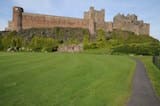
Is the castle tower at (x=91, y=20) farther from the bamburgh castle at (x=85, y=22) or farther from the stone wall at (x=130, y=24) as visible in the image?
the stone wall at (x=130, y=24)

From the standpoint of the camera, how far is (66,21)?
373 ft

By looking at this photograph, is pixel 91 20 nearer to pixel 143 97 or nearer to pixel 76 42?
pixel 76 42

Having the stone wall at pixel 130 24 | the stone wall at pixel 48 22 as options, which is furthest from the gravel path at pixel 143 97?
the stone wall at pixel 130 24

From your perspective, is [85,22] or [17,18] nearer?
[17,18]

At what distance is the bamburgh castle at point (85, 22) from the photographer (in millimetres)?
105688

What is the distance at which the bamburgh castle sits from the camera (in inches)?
4161

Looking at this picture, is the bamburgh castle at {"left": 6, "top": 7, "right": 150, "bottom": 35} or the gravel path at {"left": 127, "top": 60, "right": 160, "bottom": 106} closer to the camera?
the gravel path at {"left": 127, "top": 60, "right": 160, "bottom": 106}

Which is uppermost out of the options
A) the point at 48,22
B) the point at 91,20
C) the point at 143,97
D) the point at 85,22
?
the point at 91,20

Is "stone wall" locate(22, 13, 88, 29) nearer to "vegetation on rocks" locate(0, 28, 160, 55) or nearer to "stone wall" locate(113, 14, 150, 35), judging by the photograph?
"vegetation on rocks" locate(0, 28, 160, 55)

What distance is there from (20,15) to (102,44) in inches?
1509

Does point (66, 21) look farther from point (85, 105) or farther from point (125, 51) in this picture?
point (85, 105)

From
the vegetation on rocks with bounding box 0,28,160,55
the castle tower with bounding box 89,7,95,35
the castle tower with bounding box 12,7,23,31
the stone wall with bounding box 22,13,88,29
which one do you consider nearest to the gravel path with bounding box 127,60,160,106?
the vegetation on rocks with bounding box 0,28,160,55

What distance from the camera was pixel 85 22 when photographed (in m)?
115

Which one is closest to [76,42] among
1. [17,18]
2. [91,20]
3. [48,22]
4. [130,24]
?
[48,22]
